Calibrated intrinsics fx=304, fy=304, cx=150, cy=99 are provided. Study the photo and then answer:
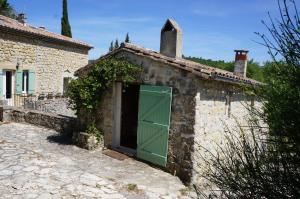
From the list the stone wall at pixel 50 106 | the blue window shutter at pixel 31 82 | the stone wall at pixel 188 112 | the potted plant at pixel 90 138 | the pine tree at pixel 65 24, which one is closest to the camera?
the stone wall at pixel 188 112

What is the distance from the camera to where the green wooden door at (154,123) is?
848 cm

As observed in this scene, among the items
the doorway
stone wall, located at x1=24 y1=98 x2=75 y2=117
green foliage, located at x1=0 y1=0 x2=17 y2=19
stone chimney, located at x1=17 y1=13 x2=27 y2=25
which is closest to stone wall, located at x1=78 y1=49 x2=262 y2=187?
stone wall, located at x1=24 y1=98 x2=75 y2=117

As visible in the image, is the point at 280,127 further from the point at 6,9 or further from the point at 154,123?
the point at 6,9

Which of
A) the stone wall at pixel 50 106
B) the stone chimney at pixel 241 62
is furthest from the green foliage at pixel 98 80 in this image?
the stone chimney at pixel 241 62

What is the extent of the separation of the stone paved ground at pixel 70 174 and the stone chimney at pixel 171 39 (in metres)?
4.49

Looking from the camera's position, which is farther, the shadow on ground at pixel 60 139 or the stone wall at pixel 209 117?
the shadow on ground at pixel 60 139

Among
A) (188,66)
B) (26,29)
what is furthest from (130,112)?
(26,29)

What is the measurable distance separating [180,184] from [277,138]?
206 inches

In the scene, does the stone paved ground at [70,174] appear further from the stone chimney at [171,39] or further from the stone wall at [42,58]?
the stone wall at [42,58]

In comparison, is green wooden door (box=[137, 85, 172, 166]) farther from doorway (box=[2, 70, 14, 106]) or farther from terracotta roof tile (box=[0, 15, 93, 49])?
doorway (box=[2, 70, 14, 106])

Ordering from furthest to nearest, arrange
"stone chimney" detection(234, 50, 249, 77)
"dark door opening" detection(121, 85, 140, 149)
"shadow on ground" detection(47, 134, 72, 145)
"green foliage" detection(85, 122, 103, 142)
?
"stone chimney" detection(234, 50, 249, 77), "dark door opening" detection(121, 85, 140, 149), "shadow on ground" detection(47, 134, 72, 145), "green foliage" detection(85, 122, 103, 142)

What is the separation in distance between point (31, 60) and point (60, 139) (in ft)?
29.4

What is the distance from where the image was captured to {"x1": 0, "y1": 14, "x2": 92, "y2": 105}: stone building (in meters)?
16.0

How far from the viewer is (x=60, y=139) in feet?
34.5
